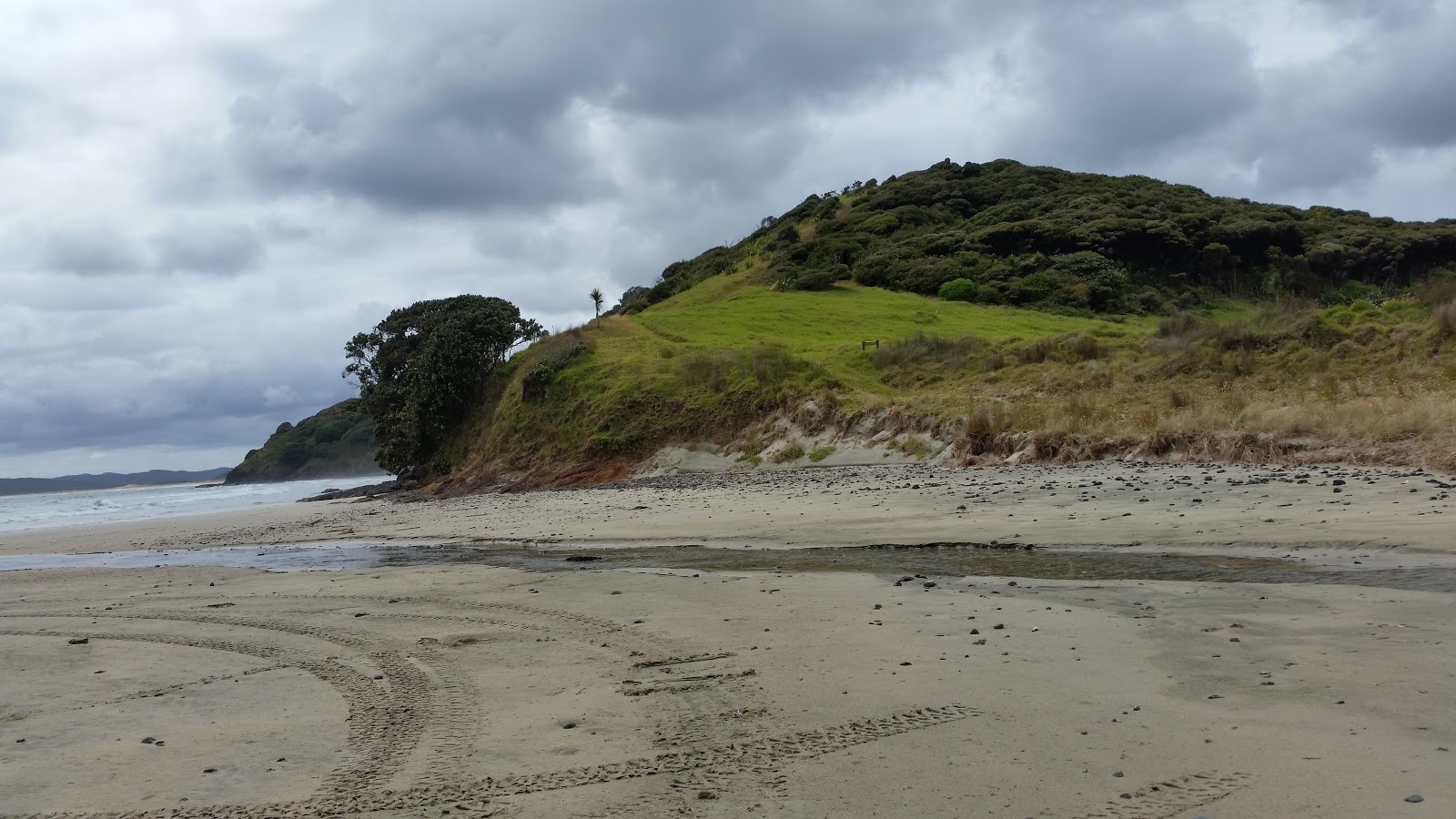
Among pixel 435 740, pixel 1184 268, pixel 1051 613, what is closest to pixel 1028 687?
pixel 1051 613

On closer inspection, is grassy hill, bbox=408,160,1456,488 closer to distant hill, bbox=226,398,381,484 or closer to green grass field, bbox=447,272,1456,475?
green grass field, bbox=447,272,1456,475

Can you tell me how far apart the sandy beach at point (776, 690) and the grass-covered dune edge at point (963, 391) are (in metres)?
6.38

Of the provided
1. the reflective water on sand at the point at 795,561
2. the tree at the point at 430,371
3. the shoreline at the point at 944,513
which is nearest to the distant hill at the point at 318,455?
the tree at the point at 430,371

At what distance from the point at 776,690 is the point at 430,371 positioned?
3799 cm

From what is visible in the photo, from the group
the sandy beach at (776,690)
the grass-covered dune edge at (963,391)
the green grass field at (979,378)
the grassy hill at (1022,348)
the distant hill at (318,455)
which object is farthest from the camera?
the distant hill at (318,455)

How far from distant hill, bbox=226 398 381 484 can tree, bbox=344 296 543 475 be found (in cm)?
6297

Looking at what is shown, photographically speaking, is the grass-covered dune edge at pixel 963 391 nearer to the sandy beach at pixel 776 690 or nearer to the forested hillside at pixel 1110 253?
the sandy beach at pixel 776 690

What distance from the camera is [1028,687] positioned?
5.27 m

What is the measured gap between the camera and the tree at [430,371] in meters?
41.1

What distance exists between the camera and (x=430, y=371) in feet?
134

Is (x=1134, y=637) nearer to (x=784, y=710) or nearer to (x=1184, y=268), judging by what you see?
(x=784, y=710)

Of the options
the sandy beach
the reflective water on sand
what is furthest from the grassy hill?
the sandy beach

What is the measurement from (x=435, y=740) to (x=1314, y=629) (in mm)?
5508

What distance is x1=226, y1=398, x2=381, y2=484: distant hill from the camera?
349 ft
